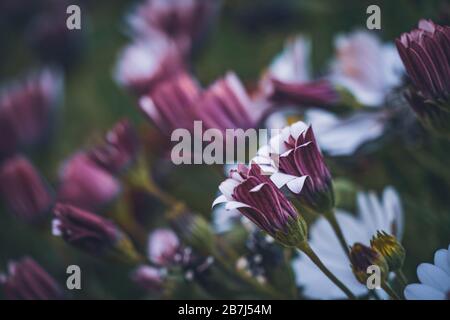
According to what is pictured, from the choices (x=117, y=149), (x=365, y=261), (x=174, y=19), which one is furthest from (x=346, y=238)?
(x=174, y=19)

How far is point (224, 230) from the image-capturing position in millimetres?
473

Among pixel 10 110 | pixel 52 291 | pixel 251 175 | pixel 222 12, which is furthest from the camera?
pixel 222 12

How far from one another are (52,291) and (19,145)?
0.27m

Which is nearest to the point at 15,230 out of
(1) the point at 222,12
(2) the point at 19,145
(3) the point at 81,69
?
(2) the point at 19,145

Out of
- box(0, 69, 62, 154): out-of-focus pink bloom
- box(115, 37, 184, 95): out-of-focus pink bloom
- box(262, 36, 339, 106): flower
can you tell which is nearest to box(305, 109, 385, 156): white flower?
box(262, 36, 339, 106): flower

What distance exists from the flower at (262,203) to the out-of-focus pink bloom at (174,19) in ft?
1.01

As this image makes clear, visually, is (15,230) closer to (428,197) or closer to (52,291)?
(52,291)

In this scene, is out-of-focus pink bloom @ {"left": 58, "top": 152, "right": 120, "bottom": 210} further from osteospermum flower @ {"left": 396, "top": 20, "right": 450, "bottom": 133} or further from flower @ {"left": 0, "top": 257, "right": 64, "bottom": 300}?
osteospermum flower @ {"left": 396, "top": 20, "right": 450, "bottom": 133}

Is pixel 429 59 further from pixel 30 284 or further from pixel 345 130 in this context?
pixel 30 284

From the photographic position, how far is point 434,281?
1.10ft

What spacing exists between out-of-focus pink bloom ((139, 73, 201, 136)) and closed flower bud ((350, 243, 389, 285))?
0.14 meters

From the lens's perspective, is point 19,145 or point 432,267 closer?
point 432,267

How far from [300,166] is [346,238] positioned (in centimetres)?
9

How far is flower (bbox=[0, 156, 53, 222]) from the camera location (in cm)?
54
